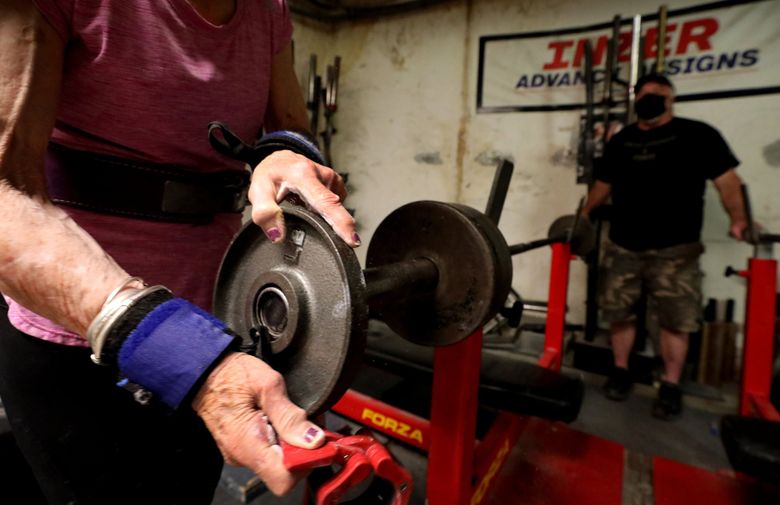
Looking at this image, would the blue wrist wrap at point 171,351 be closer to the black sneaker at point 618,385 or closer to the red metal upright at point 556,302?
the red metal upright at point 556,302

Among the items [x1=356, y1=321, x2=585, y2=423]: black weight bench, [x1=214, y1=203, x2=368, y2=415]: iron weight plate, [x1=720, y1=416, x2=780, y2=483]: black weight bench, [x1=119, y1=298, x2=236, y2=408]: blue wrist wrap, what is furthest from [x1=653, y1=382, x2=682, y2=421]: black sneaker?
[x1=119, y1=298, x2=236, y2=408]: blue wrist wrap

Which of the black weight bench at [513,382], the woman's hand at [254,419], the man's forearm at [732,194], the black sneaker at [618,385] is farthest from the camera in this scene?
the black sneaker at [618,385]

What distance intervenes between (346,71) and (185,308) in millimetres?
3453

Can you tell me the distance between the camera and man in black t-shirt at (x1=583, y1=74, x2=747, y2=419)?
204 cm

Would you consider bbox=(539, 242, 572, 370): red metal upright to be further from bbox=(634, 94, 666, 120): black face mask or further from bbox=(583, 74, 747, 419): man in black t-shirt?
bbox=(634, 94, 666, 120): black face mask

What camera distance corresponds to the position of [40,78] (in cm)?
45

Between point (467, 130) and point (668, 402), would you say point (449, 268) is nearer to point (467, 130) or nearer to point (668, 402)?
point (668, 402)

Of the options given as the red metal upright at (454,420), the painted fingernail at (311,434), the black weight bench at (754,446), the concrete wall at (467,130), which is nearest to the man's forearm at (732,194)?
the concrete wall at (467,130)

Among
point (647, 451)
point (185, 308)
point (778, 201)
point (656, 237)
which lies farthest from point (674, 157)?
point (185, 308)

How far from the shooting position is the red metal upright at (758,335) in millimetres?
1496

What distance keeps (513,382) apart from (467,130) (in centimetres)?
217

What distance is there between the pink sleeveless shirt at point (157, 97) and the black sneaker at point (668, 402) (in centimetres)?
225

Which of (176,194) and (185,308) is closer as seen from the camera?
(185,308)

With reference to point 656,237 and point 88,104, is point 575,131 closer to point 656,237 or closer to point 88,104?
point 656,237
